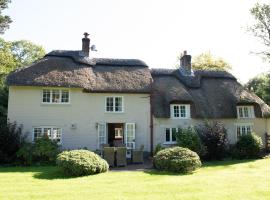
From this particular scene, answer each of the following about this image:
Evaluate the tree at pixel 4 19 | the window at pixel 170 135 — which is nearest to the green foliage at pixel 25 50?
the tree at pixel 4 19

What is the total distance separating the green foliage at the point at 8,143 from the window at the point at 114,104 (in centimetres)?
678

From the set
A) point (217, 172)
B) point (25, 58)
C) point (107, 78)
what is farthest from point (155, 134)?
point (25, 58)

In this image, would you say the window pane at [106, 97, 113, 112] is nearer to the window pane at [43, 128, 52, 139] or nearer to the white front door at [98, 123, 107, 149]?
the white front door at [98, 123, 107, 149]

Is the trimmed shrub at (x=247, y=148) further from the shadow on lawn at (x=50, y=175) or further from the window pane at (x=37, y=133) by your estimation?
the window pane at (x=37, y=133)

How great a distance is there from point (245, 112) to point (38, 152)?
17.4 metres

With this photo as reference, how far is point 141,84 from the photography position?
2434 centimetres

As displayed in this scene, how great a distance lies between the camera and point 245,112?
2667 cm

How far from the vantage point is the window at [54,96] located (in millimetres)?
22875

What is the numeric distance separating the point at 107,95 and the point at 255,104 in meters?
12.7

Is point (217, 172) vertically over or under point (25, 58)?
under

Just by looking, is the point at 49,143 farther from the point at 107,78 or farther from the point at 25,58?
the point at 25,58

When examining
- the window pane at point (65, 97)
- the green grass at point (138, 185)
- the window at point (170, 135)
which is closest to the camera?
the green grass at point (138, 185)

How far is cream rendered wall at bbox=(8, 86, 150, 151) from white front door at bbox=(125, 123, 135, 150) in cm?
33

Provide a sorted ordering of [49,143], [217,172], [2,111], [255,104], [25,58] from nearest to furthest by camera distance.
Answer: [217,172]
[49,143]
[255,104]
[2,111]
[25,58]
